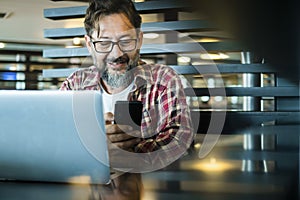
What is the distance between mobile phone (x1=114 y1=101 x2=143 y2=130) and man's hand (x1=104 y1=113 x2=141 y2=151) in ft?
0.05

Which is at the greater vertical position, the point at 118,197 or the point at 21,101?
the point at 21,101

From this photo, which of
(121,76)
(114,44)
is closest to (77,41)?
(114,44)

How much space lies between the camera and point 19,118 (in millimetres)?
710

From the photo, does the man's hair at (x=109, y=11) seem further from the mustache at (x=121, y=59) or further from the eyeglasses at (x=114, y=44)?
the mustache at (x=121, y=59)

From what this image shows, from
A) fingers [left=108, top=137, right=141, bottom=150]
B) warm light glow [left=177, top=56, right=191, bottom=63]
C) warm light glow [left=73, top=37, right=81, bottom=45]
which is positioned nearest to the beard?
fingers [left=108, top=137, right=141, bottom=150]

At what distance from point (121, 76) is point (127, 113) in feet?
3.49

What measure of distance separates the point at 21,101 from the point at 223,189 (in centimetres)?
39

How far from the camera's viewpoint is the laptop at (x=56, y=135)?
27.0 inches

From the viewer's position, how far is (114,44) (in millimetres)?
2117

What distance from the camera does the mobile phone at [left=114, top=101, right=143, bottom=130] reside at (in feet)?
3.25

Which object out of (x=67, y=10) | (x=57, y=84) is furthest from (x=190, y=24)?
(x=57, y=84)

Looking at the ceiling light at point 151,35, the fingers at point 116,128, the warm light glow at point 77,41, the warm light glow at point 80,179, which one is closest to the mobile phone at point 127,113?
the fingers at point 116,128

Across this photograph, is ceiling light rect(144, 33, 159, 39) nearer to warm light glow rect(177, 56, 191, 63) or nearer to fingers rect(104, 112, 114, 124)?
warm light glow rect(177, 56, 191, 63)

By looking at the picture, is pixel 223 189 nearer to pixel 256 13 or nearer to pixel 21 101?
pixel 21 101
